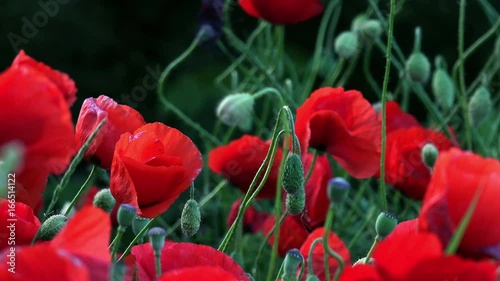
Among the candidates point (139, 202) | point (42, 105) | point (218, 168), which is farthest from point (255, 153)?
point (42, 105)

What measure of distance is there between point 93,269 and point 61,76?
19.1 inches

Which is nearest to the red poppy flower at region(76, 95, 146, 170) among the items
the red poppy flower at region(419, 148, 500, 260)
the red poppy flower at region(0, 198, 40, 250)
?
the red poppy flower at region(0, 198, 40, 250)

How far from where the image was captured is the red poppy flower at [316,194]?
1048 mm

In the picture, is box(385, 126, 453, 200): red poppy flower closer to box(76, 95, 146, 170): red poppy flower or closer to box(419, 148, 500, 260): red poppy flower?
box(76, 95, 146, 170): red poppy flower

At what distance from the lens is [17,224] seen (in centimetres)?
68

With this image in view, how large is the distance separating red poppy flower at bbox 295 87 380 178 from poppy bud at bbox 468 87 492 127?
0.92ft

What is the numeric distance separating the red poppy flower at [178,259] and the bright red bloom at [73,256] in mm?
160

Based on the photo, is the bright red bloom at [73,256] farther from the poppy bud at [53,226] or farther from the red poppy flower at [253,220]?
the red poppy flower at [253,220]

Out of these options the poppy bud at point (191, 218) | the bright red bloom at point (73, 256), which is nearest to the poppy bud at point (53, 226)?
the poppy bud at point (191, 218)

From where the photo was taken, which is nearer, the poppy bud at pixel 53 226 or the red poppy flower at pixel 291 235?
the poppy bud at pixel 53 226

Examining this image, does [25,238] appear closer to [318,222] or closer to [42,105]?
[42,105]

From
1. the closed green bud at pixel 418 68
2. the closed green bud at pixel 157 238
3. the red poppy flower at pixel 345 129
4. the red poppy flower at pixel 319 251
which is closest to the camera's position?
the closed green bud at pixel 157 238

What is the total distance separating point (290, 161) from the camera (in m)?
0.78

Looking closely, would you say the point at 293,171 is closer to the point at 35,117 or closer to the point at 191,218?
the point at 191,218
